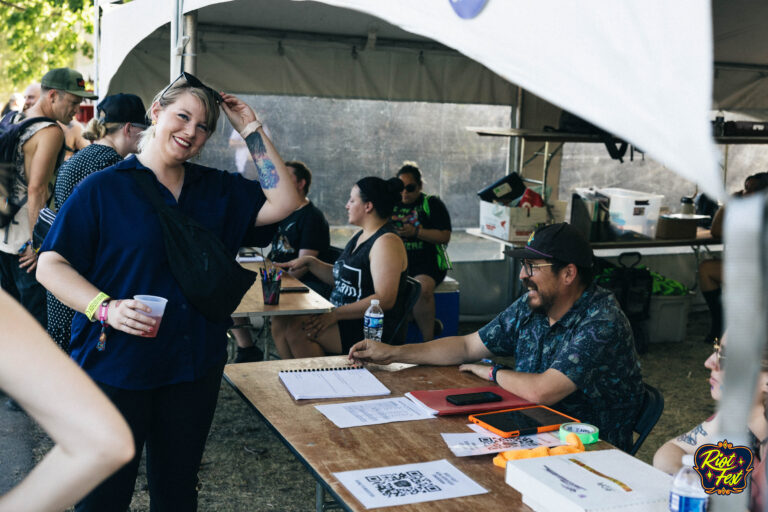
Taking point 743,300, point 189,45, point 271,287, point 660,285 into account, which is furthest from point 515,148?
point 743,300

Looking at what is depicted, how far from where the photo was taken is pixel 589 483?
177 centimetres

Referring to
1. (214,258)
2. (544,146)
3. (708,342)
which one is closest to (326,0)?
(214,258)

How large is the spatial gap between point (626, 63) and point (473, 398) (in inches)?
60.7

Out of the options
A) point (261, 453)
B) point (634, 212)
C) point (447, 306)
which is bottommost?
point (261, 453)

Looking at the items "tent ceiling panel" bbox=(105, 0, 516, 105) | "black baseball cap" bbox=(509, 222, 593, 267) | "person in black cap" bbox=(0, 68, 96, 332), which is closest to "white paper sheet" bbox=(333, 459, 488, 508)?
"black baseball cap" bbox=(509, 222, 593, 267)

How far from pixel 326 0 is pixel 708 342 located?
6.04m

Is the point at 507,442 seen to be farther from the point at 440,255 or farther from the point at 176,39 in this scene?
the point at 440,255

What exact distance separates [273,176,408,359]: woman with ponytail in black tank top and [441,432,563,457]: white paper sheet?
1948 mm

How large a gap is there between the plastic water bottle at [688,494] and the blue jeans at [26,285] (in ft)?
12.2

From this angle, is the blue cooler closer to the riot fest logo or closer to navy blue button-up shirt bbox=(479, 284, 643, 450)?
navy blue button-up shirt bbox=(479, 284, 643, 450)

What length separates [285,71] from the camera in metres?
6.85

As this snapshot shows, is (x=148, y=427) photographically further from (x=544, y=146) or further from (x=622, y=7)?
(x=544, y=146)

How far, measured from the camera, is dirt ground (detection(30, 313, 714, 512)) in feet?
12.3

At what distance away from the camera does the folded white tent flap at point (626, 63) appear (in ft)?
3.64
